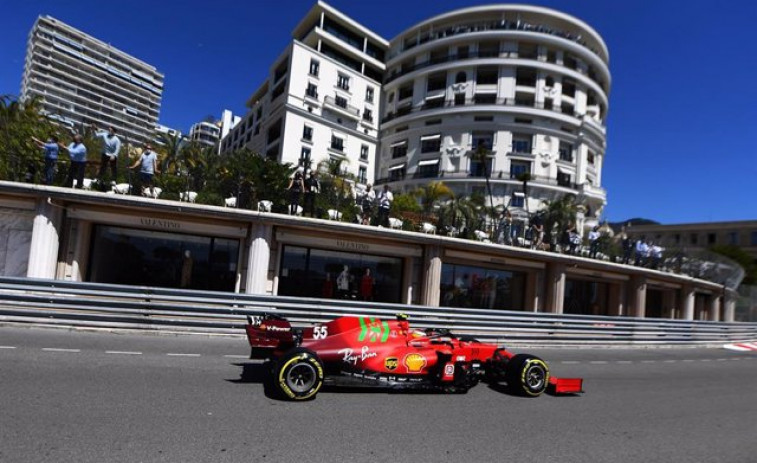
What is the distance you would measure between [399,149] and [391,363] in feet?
186

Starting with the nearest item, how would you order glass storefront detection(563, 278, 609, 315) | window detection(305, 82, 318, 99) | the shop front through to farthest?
the shop front < glass storefront detection(563, 278, 609, 315) < window detection(305, 82, 318, 99)

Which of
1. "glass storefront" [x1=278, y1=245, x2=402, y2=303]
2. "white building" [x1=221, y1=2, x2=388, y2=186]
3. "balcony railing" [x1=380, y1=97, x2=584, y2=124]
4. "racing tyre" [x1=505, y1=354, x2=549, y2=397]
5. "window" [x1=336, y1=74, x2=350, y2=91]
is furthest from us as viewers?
"window" [x1=336, y1=74, x2=350, y2=91]

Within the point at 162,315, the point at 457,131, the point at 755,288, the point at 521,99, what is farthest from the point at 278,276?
the point at 521,99

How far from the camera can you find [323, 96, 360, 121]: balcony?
5788 cm

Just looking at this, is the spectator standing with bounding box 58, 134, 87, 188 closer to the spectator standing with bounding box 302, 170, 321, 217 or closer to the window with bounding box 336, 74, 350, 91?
the spectator standing with bounding box 302, 170, 321, 217

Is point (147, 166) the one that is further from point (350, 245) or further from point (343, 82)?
point (343, 82)

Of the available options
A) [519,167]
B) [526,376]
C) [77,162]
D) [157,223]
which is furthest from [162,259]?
[519,167]

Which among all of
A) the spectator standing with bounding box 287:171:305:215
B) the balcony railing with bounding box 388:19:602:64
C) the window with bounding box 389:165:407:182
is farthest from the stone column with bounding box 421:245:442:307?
the balcony railing with bounding box 388:19:602:64

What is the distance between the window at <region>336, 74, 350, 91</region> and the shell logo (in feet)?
191

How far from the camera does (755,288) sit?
94.9 feet

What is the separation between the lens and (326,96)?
58.1 m

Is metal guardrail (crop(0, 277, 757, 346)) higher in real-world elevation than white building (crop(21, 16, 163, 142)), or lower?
lower

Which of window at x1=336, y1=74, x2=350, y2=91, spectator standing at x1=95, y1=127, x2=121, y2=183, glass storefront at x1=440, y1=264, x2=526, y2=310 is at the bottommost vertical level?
glass storefront at x1=440, y1=264, x2=526, y2=310

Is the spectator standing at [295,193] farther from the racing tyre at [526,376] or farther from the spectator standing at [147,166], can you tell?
the racing tyre at [526,376]
